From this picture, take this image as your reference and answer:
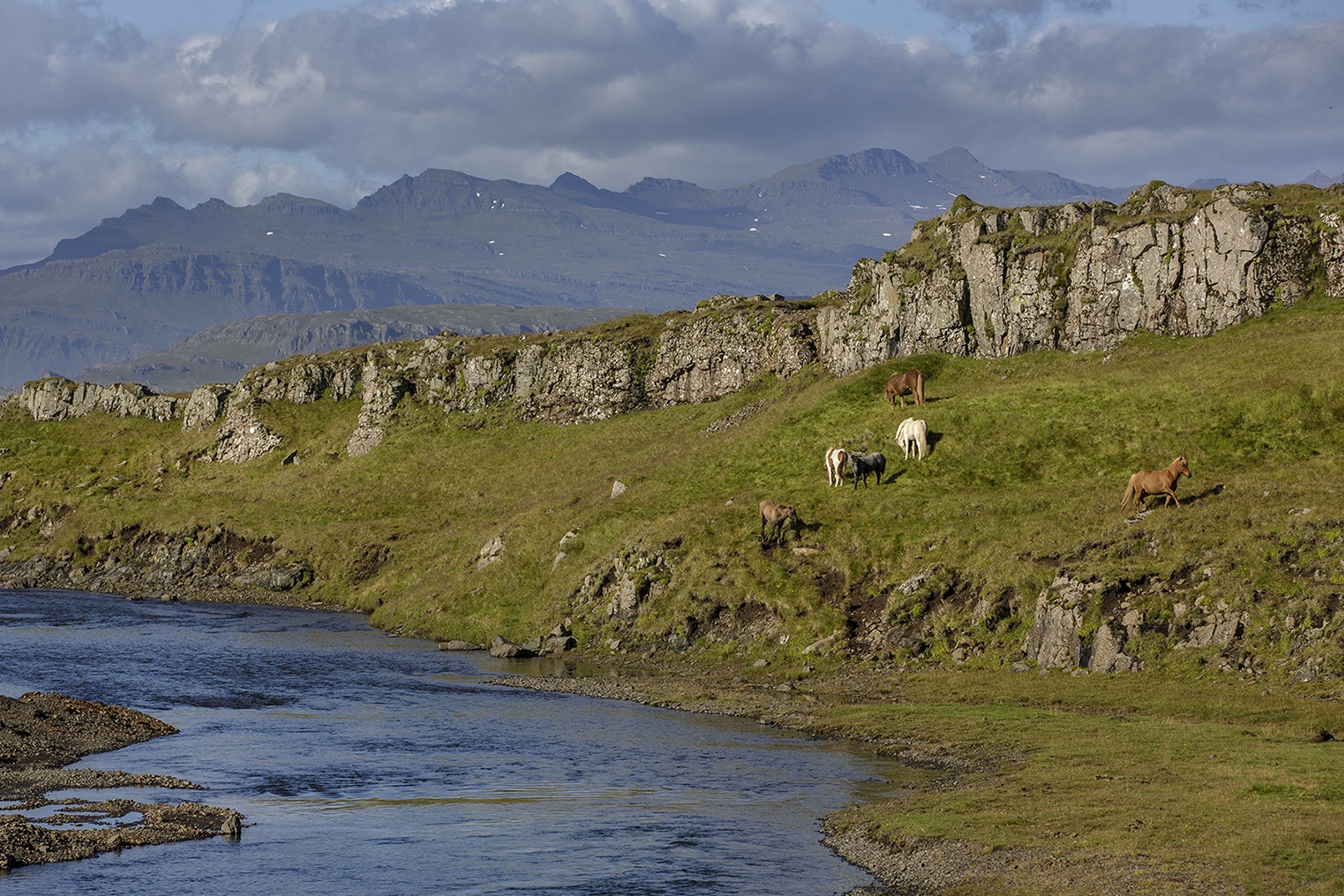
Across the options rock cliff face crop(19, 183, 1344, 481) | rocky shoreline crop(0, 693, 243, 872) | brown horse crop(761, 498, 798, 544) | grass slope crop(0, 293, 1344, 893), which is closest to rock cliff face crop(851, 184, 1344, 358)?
rock cliff face crop(19, 183, 1344, 481)

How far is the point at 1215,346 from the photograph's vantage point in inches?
3391

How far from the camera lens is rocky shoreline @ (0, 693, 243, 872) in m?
30.9

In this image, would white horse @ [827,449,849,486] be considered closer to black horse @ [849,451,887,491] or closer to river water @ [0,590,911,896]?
black horse @ [849,451,887,491]

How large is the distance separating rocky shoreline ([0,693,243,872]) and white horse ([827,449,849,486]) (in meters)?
44.5

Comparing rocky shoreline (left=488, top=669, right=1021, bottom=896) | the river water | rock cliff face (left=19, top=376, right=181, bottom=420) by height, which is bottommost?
the river water

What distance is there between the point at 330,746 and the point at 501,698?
40.4 feet

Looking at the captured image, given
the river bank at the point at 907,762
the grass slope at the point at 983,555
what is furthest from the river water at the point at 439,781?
A: the grass slope at the point at 983,555

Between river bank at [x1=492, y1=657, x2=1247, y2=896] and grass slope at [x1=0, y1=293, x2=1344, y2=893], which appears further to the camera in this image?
grass slope at [x1=0, y1=293, x2=1344, y2=893]

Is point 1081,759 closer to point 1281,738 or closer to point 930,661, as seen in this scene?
point 1281,738

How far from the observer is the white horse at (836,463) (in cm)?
7794

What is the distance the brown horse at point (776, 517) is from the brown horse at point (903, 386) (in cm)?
2024

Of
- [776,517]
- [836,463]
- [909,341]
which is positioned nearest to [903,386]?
[909,341]

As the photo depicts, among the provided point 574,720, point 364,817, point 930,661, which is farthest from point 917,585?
point 364,817

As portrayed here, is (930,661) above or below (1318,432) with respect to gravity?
below
